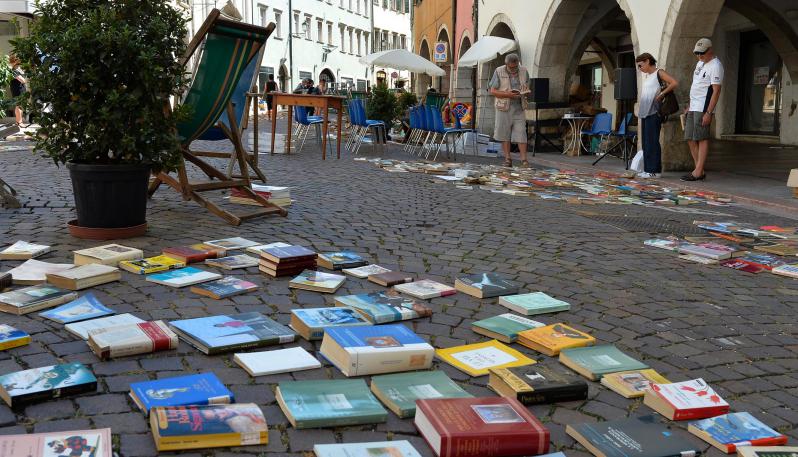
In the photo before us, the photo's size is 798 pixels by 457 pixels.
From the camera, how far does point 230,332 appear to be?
3.33 meters

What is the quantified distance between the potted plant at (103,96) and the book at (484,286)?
87.6 inches


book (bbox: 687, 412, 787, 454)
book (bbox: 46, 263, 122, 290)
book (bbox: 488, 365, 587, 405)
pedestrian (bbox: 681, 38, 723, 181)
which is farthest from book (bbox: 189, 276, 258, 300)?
pedestrian (bbox: 681, 38, 723, 181)

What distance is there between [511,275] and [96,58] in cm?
290

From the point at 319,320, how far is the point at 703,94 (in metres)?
8.32

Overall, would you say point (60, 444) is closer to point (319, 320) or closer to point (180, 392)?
point (180, 392)

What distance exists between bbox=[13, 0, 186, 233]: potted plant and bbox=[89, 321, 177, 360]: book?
2.12m

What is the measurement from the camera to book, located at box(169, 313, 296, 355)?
3.20 metres

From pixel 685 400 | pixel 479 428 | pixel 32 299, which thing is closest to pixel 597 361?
pixel 685 400

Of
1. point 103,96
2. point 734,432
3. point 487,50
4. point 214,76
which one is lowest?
point 734,432

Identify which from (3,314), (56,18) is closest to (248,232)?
(56,18)

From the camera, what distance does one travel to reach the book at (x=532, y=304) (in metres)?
3.96

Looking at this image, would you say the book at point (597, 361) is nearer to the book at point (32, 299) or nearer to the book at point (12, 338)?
the book at point (12, 338)

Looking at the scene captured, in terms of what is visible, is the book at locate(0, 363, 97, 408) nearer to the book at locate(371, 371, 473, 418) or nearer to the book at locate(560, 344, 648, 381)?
the book at locate(371, 371, 473, 418)

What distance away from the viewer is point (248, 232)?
5699 millimetres
